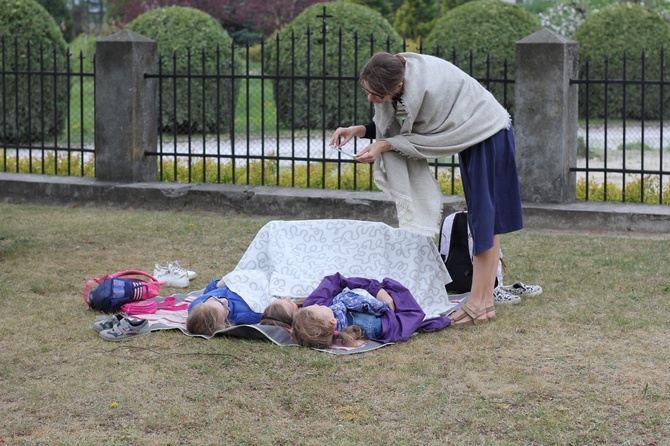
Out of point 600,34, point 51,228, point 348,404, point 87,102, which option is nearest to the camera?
point 348,404

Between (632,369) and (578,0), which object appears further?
(578,0)

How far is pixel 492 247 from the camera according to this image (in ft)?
18.0

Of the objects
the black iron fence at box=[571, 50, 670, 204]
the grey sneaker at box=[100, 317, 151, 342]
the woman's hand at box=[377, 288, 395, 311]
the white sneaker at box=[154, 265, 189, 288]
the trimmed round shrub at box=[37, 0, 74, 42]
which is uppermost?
the trimmed round shrub at box=[37, 0, 74, 42]

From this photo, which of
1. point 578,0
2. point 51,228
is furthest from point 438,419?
point 578,0

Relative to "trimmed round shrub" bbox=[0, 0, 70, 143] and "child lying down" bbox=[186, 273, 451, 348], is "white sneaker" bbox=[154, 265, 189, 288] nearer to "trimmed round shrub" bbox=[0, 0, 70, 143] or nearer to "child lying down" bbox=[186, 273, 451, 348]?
"child lying down" bbox=[186, 273, 451, 348]

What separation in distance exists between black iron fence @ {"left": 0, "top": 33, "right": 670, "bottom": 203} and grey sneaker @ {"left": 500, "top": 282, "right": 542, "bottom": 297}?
3.17 metres

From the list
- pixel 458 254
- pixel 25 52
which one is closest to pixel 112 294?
pixel 458 254

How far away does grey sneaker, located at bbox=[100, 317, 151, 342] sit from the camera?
509cm

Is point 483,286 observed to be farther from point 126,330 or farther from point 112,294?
point 112,294

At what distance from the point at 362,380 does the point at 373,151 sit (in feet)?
4.69

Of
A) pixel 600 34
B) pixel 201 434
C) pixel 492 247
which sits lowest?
pixel 201 434

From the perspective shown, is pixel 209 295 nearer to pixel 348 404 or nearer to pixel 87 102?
pixel 348 404

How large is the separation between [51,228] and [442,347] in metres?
4.66

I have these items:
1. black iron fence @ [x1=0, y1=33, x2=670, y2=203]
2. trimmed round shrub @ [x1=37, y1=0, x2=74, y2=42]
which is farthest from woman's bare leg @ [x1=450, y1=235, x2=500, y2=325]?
trimmed round shrub @ [x1=37, y1=0, x2=74, y2=42]
